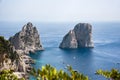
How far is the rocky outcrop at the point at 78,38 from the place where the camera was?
6531 inches

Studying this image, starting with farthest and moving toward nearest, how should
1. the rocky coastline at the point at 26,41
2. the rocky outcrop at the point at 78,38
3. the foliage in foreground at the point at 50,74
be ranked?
the rocky outcrop at the point at 78,38 < the rocky coastline at the point at 26,41 < the foliage in foreground at the point at 50,74

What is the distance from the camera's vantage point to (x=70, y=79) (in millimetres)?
12078

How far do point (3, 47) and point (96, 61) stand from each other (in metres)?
53.4

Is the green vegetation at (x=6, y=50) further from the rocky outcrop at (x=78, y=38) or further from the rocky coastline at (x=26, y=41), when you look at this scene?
the rocky outcrop at (x=78, y=38)

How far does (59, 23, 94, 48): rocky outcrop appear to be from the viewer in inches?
6531

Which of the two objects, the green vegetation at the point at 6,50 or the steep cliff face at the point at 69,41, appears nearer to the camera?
the green vegetation at the point at 6,50

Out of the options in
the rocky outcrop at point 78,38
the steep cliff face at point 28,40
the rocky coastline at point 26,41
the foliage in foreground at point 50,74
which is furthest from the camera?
the rocky outcrop at point 78,38

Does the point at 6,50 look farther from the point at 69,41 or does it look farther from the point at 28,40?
the point at 69,41

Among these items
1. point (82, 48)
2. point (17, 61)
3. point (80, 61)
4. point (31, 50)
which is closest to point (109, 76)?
point (17, 61)

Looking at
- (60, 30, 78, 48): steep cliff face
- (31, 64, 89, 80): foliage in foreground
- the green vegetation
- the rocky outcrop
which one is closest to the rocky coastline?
(60, 30, 78, 48): steep cliff face

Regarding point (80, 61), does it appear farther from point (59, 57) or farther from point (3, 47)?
point (3, 47)

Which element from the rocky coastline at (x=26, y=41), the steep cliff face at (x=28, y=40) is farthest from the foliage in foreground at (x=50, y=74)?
the steep cliff face at (x=28, y=40)

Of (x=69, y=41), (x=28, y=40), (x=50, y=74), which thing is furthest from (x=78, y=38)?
(x=50, y=74)

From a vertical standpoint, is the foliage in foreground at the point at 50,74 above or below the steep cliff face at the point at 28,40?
above
